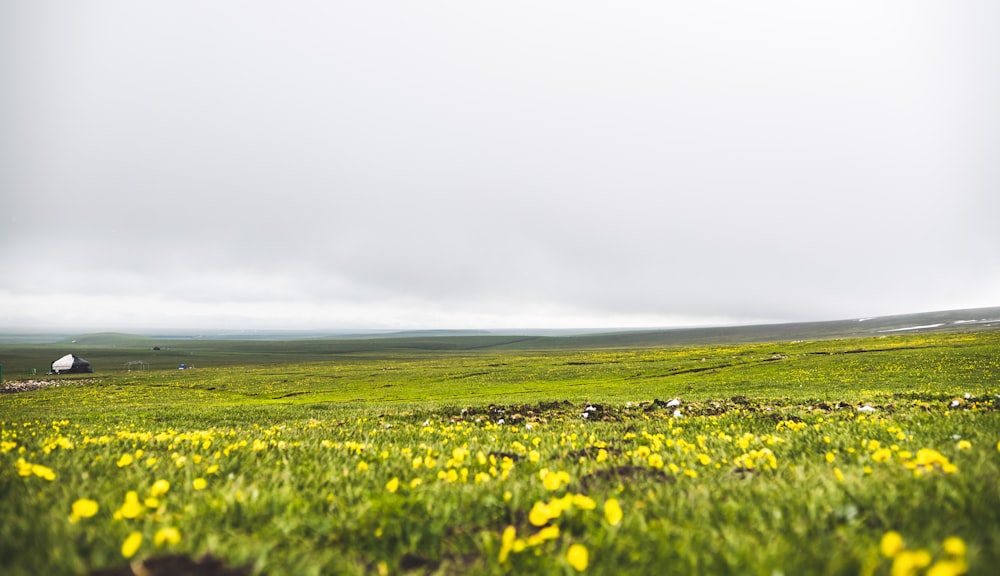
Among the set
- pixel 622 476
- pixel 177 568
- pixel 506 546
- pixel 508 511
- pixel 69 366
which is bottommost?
pixel 69 366

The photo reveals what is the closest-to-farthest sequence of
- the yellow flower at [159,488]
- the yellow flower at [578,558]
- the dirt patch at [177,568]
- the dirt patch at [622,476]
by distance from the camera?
the dirt patch at [177,568] → the yellow flower at [578,558] → the yellow flower at [159,488] → the dirt patch at [622,476]

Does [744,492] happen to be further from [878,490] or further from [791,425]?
[791,425]

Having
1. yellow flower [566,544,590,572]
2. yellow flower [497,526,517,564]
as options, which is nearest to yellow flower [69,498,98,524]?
yellow flower [497,526,517,564]

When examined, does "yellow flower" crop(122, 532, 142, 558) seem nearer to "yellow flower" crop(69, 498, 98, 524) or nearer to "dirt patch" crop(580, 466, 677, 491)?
"yellow flower" crop(69, 498, 98, 524)

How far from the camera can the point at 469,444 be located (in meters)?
7.69

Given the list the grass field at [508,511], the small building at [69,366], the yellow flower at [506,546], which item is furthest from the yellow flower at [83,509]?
the small building at [69,366]

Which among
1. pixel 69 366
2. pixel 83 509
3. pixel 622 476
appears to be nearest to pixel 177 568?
pixel 83 509

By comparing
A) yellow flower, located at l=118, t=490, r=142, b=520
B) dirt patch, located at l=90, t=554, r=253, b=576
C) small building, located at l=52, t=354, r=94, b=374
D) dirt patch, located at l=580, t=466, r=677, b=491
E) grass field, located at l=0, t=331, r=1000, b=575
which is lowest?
small building, located at l=52, t=354, r=94, b=374

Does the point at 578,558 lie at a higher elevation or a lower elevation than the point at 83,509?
lower

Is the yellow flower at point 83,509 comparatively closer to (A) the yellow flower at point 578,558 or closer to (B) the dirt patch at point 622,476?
(A) the yellow flower at point 578,558

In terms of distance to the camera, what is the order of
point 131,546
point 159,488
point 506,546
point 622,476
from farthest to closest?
point 622,476, point 159,488, point 506,546, point 131,546

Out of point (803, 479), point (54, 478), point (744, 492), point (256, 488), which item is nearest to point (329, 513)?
point (256, 488)

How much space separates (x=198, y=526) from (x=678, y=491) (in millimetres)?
4201

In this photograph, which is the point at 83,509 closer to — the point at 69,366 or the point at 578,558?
the point at 578,558
